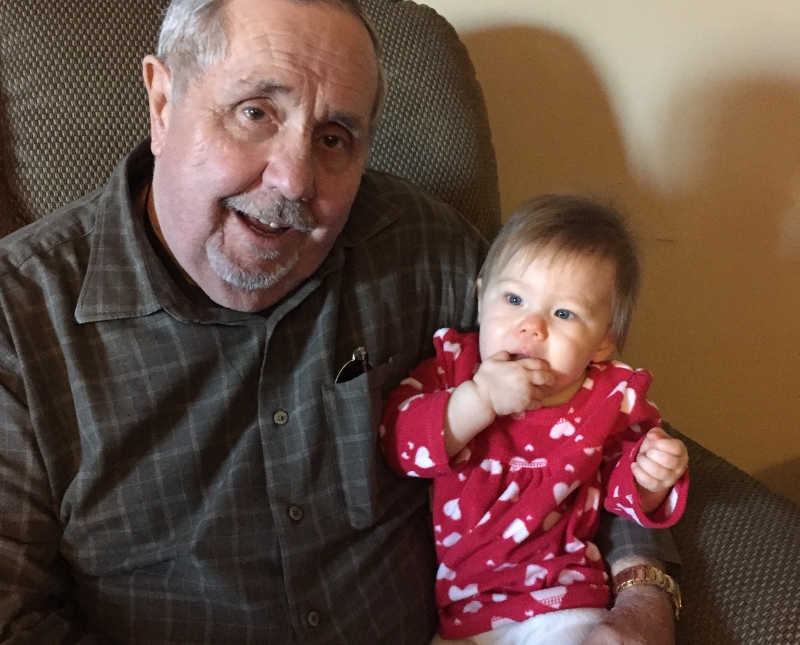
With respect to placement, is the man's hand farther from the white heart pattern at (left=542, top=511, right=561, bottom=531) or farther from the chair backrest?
the chair backrest

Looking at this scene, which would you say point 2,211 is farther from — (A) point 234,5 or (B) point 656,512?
(B) point 656,512

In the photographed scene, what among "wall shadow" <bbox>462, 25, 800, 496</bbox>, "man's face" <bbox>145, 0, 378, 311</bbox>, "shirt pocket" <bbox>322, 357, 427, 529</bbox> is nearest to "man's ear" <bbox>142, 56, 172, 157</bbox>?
"man's face" <bbox>145, 0, 378, 311</bbox>

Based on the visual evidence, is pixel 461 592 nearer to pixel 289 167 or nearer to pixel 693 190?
pixel 289 167

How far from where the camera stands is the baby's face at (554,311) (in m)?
1.12

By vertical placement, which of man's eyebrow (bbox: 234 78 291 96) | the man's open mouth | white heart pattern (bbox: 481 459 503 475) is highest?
man's eyebrow (bbox: 234 78 291 96)

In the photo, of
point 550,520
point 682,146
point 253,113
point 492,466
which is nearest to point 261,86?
point 253,113

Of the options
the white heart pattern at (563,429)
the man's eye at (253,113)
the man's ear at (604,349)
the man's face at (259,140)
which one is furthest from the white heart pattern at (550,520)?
the man's eye at (253,113)

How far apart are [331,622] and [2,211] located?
755mm

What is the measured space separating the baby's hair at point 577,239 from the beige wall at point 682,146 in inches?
17.7

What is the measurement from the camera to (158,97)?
1.06 m

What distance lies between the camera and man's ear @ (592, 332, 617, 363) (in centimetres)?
119

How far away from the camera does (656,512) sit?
1.17 m

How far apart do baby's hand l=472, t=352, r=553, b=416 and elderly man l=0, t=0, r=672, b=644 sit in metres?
0.17

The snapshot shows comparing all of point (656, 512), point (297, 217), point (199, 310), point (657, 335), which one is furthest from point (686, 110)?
point (199, 310)
